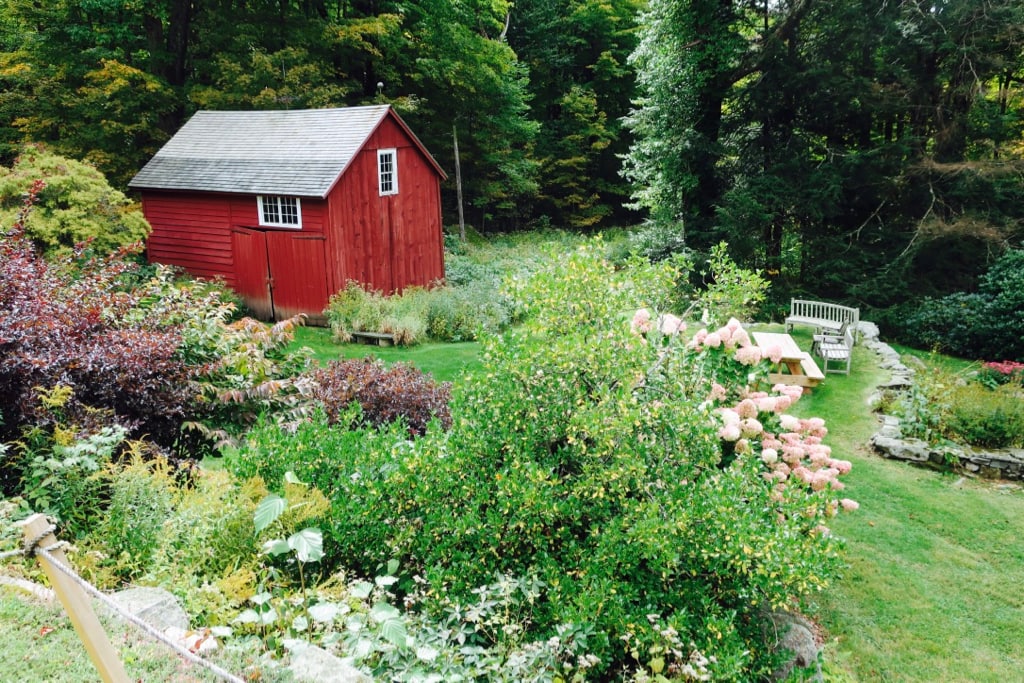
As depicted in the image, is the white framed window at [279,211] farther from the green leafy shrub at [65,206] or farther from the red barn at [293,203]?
the green leafy shrub at [65,206]

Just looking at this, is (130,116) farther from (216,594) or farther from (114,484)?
(216,594)

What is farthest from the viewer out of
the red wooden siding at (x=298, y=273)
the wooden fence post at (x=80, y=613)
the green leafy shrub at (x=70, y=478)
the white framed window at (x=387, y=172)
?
the white framed window at (x=387, y=172)

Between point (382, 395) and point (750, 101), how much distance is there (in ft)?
47.5

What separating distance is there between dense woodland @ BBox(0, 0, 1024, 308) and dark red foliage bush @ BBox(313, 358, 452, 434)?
11.5 m

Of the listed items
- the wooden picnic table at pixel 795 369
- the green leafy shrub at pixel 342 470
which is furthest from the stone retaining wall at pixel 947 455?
the green leafy shrub at pixel 342 470

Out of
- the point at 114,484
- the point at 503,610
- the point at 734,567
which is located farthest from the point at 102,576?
the point at 734,567

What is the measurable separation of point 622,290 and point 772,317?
516 inches

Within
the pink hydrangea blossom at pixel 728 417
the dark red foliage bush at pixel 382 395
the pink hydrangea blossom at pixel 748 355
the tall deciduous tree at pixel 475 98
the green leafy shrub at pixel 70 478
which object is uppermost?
the tall deciduous tree at pixel 475 98

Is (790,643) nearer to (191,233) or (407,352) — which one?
(407,352)

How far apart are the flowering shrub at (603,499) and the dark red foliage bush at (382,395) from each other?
102 inches

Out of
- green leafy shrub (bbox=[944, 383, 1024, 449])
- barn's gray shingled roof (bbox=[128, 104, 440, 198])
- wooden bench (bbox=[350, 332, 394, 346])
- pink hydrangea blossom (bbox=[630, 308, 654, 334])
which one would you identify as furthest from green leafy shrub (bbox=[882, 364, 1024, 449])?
barn's gray shingled roof (bbox=[128, 104, 440, 198])

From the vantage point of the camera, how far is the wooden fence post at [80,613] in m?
2.39

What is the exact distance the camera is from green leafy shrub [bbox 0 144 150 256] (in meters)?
12.3

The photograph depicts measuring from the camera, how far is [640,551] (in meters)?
4.04
